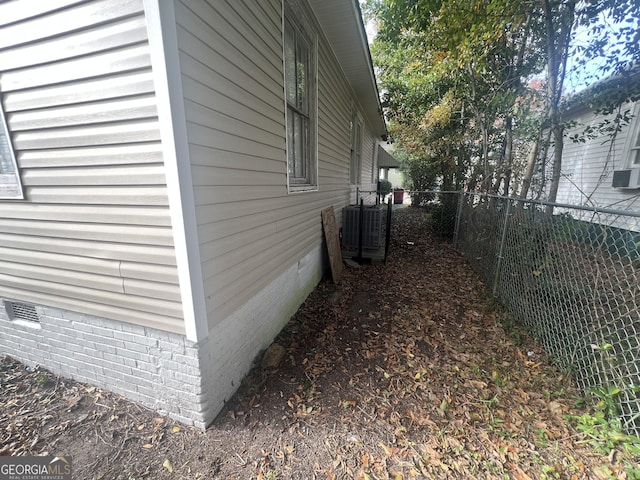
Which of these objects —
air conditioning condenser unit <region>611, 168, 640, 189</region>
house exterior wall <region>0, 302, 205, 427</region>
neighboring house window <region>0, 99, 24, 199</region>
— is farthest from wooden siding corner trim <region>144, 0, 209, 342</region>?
air conditioning condenser unit <region>611, 168, 640, 189</region>

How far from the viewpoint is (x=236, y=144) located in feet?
6.88

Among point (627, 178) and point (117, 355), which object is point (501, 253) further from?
point (627, 178)

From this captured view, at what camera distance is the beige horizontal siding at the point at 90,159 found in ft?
5.12

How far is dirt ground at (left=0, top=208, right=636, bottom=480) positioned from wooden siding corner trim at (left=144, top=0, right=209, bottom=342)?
856 millimetres

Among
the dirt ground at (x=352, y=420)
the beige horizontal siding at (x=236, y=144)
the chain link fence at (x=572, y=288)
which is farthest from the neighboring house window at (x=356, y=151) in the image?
the dirt ground at (x=352, y=420)

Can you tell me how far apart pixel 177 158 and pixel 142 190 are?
0.37 m

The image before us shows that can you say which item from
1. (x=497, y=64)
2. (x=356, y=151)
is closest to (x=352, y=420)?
(x=497, y=64)

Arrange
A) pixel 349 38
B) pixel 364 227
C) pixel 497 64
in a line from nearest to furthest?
pixel 349 38 → pixel 497 64 → pixel 364 227

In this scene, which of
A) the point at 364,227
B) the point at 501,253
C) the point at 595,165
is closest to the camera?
the point at 501,253

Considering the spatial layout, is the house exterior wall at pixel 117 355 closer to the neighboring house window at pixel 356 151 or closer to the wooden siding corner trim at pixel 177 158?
the wooden siding corner trim at pixel 177 158

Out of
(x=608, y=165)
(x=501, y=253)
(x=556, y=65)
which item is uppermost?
(x=556, y=65)

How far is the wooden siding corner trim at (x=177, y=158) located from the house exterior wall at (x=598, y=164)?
7.20 m

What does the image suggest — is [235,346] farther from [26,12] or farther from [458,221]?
[458,221]

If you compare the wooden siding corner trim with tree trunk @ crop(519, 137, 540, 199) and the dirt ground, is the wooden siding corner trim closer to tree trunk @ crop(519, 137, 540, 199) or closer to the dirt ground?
the dirt ground
